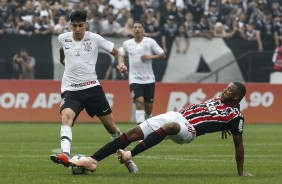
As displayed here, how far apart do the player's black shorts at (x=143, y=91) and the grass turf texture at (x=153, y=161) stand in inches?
49.2

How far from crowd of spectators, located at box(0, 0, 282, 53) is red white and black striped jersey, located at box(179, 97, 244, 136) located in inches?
721

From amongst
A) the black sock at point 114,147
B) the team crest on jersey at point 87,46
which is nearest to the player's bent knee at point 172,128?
the black sock at point 114,147

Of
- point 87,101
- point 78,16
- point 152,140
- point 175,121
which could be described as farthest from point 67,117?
point 175,121

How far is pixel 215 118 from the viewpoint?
493 inches

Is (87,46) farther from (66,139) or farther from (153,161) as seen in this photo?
(153,161)

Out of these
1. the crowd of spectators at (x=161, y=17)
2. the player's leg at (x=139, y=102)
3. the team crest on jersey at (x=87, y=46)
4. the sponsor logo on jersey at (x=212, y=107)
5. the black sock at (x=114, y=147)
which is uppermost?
the team crest on jersey at (x=87, y=46)

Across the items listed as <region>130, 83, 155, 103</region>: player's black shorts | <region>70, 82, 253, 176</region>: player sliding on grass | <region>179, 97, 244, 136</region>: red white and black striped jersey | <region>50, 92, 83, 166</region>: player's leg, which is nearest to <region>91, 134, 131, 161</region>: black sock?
<region>70, 82, 253, 176</region>: player sliding on grass

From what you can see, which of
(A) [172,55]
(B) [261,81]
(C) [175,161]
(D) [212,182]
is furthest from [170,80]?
(D) [212,182]

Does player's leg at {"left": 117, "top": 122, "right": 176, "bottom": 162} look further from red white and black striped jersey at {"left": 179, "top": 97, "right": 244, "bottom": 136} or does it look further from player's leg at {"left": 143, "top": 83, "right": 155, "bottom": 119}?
player's leg at {"left": 143, "top": 83, "right": 155, "bottom": 119}

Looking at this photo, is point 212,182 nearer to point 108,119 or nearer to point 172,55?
point 108,119

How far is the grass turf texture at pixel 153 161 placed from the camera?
39.5ft

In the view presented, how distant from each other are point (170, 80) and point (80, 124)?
473 centimetres

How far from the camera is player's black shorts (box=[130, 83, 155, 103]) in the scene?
21.9 metres

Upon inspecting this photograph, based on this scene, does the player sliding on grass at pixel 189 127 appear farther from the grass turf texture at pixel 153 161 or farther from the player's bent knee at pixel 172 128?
A: the grass turf texture at pixel 153 161
